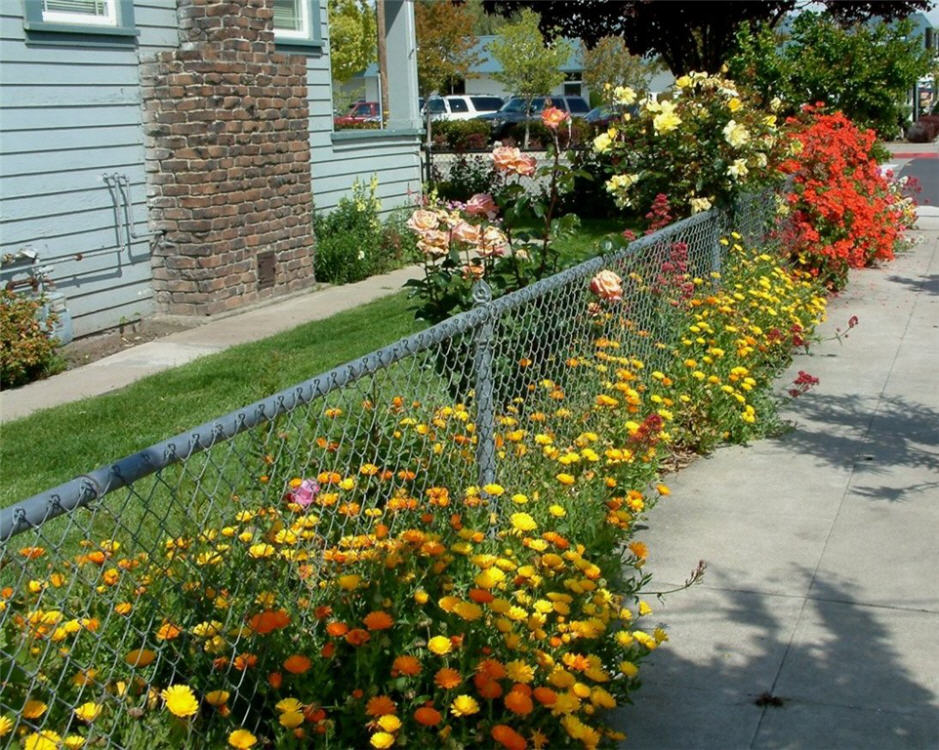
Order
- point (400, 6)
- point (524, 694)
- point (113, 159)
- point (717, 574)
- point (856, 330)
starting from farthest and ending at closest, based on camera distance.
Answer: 1. point (400, 6)
2. point (113, 159)
3. point (856, 330)
4. point (717, 574)
5. point (524, 694)

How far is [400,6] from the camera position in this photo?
14.6 metres

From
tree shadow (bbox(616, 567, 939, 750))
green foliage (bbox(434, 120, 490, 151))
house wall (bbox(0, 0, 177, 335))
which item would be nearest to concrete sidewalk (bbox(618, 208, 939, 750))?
tree shadow (bbox(616, 567, 939, 750))

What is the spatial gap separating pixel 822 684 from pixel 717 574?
854 millimetres

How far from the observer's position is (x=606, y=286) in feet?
17.3

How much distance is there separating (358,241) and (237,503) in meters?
9.27

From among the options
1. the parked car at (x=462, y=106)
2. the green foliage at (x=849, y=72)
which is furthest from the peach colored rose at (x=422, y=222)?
the parked car at (x=462, y=106)

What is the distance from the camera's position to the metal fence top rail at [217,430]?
2264 mm

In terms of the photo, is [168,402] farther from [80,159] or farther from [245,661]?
[245,661]

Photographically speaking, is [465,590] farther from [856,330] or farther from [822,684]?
[856,330]

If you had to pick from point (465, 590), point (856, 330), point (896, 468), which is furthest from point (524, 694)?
point (856, 330)

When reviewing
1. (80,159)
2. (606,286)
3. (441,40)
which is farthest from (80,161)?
(441,40)

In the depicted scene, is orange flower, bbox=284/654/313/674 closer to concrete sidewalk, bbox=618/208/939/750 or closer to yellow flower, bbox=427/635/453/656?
yellow flower, bbox=427/635/453/656

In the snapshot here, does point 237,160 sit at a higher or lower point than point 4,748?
higher

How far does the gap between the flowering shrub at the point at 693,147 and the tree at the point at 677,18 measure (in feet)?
36.8
